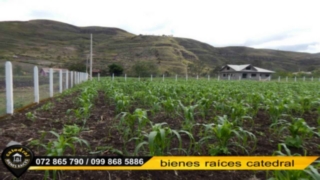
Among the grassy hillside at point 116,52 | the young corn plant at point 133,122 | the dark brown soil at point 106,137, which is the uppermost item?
the grassy hillside at point 116,52

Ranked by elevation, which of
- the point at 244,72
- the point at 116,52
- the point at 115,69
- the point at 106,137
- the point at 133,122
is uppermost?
the point at 116,52

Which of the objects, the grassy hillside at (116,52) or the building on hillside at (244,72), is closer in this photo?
the building on hillside at (244,72)

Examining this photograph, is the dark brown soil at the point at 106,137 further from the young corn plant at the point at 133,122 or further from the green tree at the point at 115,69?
the green tree at the point at 115,69

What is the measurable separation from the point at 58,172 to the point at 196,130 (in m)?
2.37

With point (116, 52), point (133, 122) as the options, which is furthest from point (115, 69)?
point (133, 122)

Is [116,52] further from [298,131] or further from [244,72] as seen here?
[298,131]

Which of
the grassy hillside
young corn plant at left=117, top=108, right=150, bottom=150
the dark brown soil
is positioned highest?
the grassy hillside

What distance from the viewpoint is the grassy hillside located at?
197 feet

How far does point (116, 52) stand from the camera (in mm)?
71250

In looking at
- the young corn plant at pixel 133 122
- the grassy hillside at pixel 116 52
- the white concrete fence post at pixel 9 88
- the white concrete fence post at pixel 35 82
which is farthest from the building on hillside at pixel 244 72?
the young corn plant at pixel 133 122

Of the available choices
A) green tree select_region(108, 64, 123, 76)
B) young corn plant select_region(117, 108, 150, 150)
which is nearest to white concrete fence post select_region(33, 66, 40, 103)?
young corn plant select_region(117, 108, 150, 150)

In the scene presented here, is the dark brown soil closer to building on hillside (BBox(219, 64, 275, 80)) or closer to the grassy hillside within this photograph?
the grassy hillside

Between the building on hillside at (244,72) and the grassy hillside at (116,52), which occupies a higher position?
the grassy hillside at (116,52)

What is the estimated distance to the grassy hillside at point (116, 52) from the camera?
197 ft
